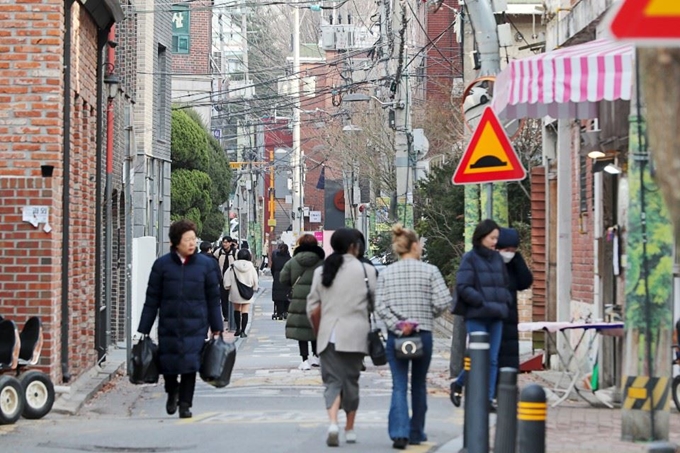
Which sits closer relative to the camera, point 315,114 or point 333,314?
point 333,314

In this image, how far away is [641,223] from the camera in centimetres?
973

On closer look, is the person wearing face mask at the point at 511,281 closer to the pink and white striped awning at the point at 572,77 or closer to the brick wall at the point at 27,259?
the pink and white striped awning at the point at 572,77

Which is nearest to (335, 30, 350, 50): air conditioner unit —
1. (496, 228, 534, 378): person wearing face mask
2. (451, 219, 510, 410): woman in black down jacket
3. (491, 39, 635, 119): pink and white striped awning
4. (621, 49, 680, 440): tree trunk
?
(496, 228, 534, 378): person wearing face mask

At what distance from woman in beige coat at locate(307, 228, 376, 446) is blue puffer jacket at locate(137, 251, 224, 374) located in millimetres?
1466

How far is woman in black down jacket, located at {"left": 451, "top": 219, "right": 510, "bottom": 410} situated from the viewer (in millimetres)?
11664

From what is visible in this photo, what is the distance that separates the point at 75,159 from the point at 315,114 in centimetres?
7797

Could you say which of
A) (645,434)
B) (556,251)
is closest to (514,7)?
(556,251)

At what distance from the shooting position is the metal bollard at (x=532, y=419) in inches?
275

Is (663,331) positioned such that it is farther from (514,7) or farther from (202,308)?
(514,7)

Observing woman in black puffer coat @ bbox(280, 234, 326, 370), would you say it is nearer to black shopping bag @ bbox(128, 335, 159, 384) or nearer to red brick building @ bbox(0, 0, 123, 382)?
red brick building @ bbox(0, 0, 123, 382)

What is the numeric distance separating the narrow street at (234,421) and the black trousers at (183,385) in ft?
0.69

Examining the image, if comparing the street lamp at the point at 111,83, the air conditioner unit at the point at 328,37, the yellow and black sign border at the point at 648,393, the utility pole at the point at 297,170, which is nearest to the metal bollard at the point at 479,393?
the yellow and black sign border at the point at 648,393

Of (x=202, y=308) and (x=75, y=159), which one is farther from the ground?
(x=75, y=159)

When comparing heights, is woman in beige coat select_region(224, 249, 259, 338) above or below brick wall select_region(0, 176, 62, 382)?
below
